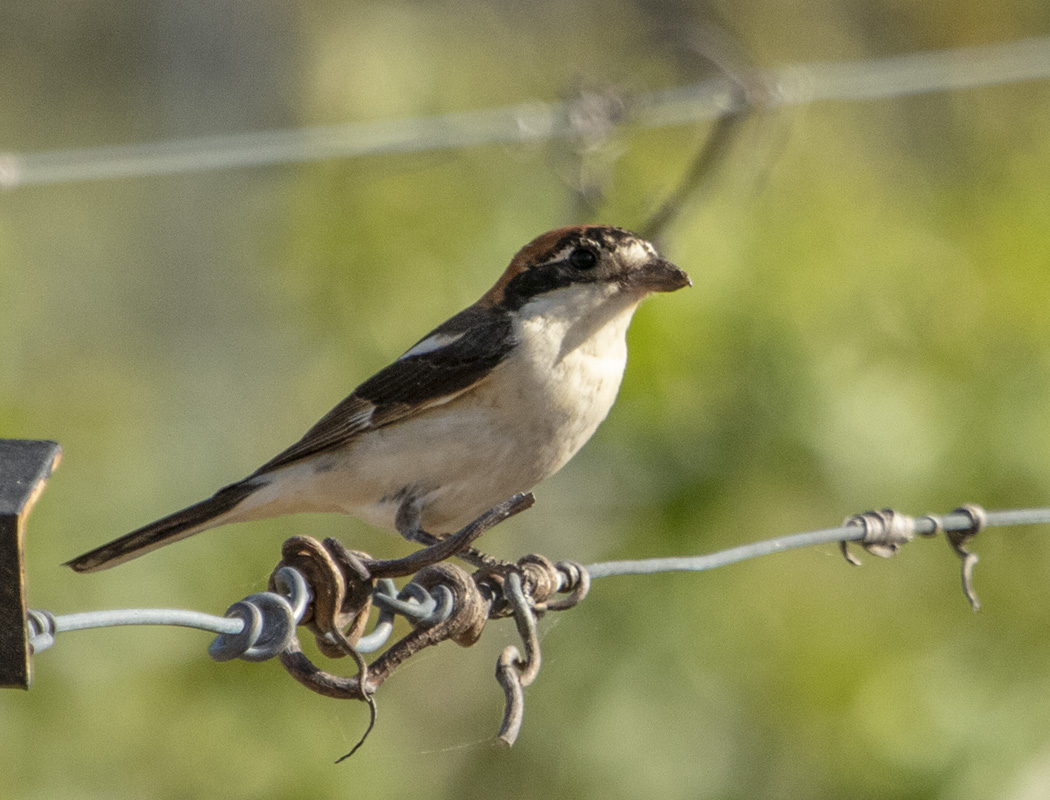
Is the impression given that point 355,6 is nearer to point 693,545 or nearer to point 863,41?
point 863,41

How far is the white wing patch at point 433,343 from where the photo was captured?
3.24 metres

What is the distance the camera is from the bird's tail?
118 inches

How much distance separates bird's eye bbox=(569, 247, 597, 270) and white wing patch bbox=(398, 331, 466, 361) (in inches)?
11.6

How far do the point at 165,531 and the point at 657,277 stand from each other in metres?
1.20

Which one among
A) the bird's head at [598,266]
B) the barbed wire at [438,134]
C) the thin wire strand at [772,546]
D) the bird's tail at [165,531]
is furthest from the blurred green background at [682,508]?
the thin wire strand at [772,546]

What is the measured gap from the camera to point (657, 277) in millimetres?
3111

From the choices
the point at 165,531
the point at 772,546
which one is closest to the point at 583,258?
the point at 772,546

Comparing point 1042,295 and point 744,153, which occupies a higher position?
point 744,153

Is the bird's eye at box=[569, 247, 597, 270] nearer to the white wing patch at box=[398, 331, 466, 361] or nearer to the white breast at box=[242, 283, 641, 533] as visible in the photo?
the white breast at box=[242, 283, 641, 533]

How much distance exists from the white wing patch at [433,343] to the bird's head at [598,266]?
15 cm

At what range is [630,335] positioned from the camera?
455cm

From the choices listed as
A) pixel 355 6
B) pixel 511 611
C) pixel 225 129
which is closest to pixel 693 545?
pixel 511 611

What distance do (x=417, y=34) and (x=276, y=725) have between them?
3710mm

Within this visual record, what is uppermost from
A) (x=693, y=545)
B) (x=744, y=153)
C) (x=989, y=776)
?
(x=744, y=153)
